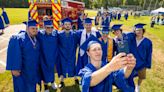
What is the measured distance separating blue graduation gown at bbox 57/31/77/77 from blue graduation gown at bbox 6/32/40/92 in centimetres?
137

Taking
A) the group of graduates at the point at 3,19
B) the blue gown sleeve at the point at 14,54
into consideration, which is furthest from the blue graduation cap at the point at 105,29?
the group of graduates at the point at 3,19

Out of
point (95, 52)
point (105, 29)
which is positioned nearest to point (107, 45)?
point (105, 29)

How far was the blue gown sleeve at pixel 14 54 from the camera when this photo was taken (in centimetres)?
596

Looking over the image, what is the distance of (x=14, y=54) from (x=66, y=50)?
2.13 metres

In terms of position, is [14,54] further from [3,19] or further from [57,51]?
[3,19]

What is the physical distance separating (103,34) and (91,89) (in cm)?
387

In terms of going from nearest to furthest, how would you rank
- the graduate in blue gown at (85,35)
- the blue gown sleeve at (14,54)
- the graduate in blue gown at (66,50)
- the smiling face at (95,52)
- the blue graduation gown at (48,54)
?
the smiling face at (95,52)
the blue gown sleeve at (14,54)
the blue graduation gown at (48,54)
the graduate in blue gown at (85,35)
the graduate in blue gown at (66,50)

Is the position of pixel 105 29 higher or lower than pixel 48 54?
higher

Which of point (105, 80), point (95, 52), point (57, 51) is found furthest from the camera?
point (57, 51)

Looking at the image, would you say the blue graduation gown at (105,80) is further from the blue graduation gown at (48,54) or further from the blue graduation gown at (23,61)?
the blue graduation gown at (48,54)

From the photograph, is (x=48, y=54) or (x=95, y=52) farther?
(x=48, y=54)

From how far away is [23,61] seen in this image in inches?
247

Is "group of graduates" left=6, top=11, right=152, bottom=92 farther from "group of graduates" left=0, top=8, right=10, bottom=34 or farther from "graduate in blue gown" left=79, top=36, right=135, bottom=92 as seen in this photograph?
"group of graduates" left=0, top=8, right=10, bottom=34

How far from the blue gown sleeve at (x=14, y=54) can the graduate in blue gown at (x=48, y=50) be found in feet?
3.45
